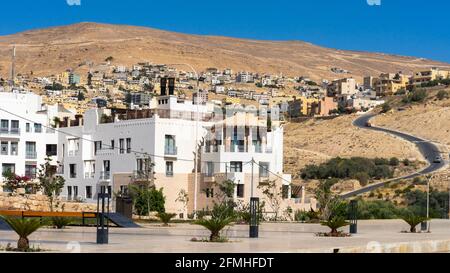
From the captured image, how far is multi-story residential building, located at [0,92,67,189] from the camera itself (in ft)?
176

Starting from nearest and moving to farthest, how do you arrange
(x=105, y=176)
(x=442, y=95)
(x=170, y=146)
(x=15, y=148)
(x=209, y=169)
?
(x=170, y=146) → (x=209, y=169) → (x=105, y=176) → (x=15, y=148) → (x=442, y=95)

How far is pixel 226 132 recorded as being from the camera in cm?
5003

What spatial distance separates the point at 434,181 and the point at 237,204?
109 ft

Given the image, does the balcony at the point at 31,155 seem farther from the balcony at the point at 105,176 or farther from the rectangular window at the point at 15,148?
the balcony at the point at 105,176

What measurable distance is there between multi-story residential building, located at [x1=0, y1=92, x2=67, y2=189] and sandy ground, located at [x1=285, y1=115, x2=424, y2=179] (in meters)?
29.9

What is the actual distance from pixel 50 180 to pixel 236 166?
30.3 feet

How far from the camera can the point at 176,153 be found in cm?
4969

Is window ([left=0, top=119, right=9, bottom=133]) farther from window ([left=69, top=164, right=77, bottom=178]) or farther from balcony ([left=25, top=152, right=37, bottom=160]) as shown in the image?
window ([left=69, top=164, right=77, bottom=178])

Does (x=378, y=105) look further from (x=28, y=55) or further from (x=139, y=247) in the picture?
(x=139, y=247)

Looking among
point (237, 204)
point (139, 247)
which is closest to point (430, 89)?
point (237, 204)

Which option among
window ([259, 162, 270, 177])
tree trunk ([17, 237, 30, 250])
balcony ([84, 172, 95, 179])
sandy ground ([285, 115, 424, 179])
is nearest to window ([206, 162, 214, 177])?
window ([259, 162, 270, 177])

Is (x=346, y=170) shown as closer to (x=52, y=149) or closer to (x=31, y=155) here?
(x=52, y=149)

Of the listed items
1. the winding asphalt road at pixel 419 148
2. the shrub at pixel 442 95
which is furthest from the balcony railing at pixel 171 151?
the shrub at pixel 442 95

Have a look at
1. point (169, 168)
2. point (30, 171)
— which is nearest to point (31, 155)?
point (30, 171)
